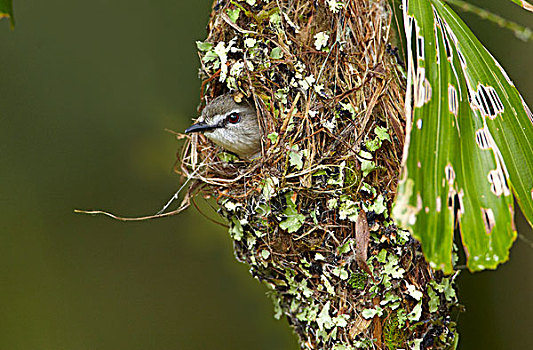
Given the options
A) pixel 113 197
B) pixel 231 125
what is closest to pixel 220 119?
pixel 231 125

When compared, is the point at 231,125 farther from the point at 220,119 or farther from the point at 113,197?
the point at 113,197

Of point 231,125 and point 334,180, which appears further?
point 231,125

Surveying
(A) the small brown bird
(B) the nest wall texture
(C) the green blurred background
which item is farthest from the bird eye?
(C) the green blurred background

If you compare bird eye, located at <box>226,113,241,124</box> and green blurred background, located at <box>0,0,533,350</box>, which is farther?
green blurred background, located at <box>0,0,533,350</box>

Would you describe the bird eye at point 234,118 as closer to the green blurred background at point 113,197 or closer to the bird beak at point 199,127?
the bird beak at point 199,127

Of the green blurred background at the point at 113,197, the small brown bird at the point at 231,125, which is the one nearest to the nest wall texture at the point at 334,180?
the small brown bird at the point at 231,125

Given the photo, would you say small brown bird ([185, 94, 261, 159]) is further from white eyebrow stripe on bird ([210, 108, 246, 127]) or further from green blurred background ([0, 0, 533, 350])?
green blurred background ([0, 0, 533, 350])
